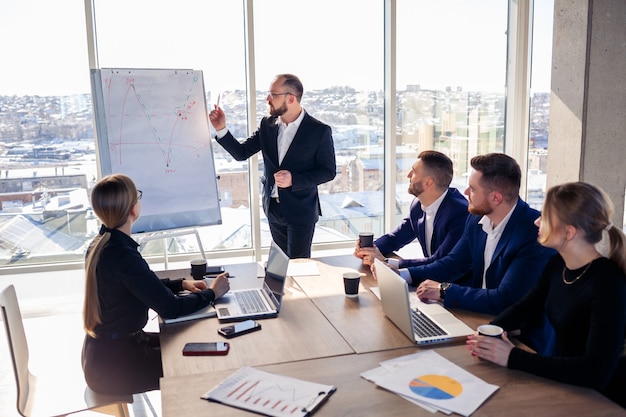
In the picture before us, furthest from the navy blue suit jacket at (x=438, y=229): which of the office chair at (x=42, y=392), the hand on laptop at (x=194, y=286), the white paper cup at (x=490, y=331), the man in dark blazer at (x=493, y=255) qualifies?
the office chair at (x=42, y=392)

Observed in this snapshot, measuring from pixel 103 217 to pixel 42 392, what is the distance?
0.71 meters

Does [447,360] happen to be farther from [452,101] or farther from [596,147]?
[452,101]

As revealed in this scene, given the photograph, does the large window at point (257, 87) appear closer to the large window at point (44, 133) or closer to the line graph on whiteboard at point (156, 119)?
the large window at point (44, 133)

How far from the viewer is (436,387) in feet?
5.63

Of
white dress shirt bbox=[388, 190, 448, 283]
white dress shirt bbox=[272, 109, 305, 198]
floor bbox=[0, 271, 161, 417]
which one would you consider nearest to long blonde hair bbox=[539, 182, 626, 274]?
white dress shirt bbox=[388, 190, 448, 283]

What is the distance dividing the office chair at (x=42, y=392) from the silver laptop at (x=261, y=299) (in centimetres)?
49

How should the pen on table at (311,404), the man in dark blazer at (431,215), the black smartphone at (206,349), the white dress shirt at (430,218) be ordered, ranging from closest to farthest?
1. the pen on table at (311,404)
2. the black smartphone at (206,349)
3. the man in dark blazer at (431,215)
4. the white dress shirt at (430,218)

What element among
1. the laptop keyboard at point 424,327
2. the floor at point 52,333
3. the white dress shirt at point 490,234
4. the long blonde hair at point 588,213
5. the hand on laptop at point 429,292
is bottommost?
the floor at point 52,333

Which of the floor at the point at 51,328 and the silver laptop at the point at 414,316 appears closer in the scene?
the silver laptop at the point at 414,316

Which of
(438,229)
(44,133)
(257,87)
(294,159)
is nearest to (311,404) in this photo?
(438,229)

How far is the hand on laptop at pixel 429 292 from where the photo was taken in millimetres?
2418

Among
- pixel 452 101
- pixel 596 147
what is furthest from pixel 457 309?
pixel 452 101

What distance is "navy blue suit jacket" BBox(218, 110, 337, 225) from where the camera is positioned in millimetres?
3988

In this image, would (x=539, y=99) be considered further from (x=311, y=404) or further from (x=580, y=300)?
(x=311, y=404)
